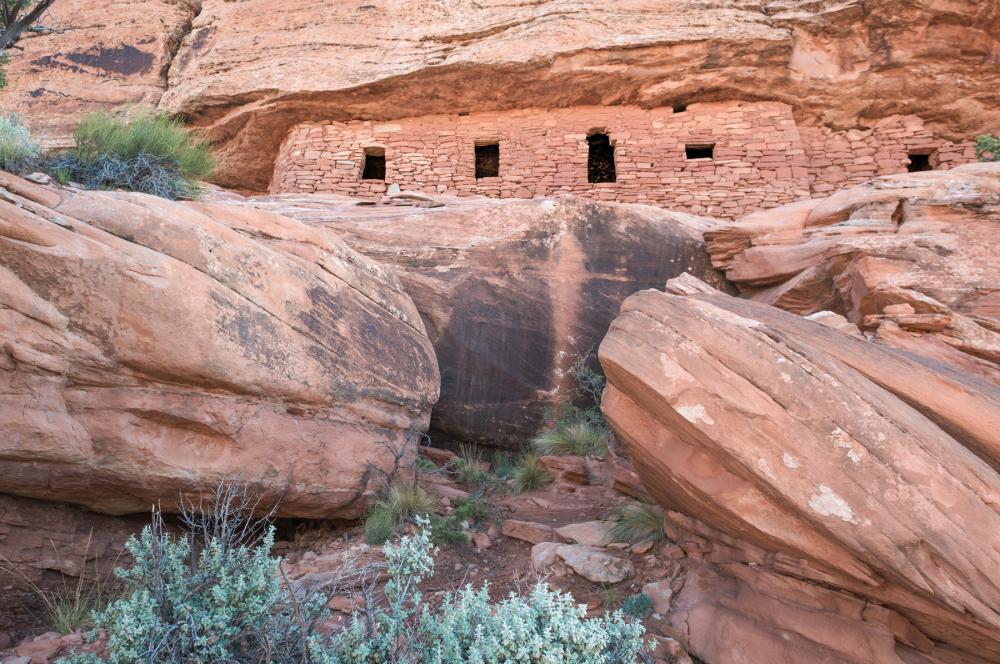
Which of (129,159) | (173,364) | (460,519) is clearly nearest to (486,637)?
(460,519)

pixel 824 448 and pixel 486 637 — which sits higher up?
pixel 824 448

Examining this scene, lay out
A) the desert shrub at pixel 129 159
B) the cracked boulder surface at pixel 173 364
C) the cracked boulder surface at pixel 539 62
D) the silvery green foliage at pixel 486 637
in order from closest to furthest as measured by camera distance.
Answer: the silvery green foliage at pixel 486 637, the cracked boulder surface at pixel 173 364, the desert shrub at pixel 129 159, the cracked boulder surface at pixel 539 62

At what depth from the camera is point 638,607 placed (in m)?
3.00

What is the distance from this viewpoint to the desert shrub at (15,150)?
4.43 metres

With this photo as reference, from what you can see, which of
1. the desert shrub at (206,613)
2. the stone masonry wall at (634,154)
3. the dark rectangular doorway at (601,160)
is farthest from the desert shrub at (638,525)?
the dark rectangular doorway at (601,160)

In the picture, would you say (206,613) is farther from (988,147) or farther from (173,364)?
(988,147)

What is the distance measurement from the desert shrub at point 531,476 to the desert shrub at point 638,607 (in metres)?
1.56

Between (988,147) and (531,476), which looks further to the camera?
(988,147)

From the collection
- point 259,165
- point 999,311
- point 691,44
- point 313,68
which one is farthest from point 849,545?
point 259,165

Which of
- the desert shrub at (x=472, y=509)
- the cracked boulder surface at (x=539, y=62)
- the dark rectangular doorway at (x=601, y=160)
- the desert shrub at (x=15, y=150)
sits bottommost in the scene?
the desert shrub at (x=472, y=509)

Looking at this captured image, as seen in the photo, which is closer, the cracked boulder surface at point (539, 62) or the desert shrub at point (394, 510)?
the desert shrub at point (394, 510)

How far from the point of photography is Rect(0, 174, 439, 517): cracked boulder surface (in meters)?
2.87

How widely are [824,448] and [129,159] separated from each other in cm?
589

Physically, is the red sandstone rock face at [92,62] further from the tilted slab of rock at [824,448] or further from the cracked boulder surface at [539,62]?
the tilted slab of rock at [824,448]
